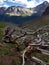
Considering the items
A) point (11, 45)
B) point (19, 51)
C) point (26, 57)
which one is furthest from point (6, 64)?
point (11, 45)

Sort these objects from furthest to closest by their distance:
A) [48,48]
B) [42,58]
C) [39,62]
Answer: [48,48] → [42,58] → [39,62]

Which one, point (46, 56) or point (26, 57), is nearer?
point (26, 57)

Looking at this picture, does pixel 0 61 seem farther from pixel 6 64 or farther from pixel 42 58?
pixel 42 58

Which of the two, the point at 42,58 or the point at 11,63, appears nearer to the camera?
the point at 11,63

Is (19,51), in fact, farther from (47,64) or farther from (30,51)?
(47,64)

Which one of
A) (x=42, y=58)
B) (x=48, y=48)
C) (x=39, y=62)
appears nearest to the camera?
(x=39, y=62)

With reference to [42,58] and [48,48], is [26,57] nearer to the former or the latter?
[42,58]

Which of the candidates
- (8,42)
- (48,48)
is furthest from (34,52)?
(8,42)

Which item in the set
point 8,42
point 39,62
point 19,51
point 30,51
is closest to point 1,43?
point 8,42
